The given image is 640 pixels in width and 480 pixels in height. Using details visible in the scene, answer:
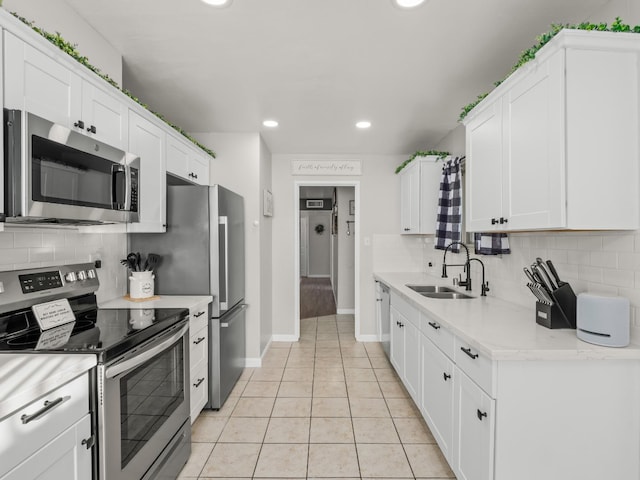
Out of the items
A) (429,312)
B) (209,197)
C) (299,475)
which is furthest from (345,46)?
(299,475)

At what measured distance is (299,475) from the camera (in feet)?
6.39

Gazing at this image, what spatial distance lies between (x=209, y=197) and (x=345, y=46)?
4.75 feet

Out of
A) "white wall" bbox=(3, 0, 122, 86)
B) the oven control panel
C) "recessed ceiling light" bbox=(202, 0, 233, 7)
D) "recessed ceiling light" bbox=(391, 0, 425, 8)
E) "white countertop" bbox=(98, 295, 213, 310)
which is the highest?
"recessed ceiling light" bbox=(202, 0, 233, 7)

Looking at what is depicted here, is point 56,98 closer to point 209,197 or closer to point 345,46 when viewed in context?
point 209,197

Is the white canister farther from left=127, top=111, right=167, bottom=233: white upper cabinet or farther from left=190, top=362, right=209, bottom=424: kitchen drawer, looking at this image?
left=190, top=362, right=209, bottom=424: kitchen drawer

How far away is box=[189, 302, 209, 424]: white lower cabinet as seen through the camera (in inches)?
91.7

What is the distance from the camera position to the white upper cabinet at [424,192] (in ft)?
11.9

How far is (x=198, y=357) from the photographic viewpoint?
8.04ft

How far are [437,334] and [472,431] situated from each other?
590 millimetres

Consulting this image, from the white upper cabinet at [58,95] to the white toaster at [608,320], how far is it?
2449 mm

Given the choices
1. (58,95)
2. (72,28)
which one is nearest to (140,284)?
(58,95)

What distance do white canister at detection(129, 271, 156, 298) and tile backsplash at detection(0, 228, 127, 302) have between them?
0.11m

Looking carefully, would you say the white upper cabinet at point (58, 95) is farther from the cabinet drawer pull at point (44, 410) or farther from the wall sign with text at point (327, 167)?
the wall sign with text at point (327, 167)

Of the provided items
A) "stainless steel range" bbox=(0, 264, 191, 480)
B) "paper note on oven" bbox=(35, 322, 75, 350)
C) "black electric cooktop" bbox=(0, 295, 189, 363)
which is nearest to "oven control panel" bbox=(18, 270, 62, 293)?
"stainless steel range" bbox=(0, 264, 191, 480)
